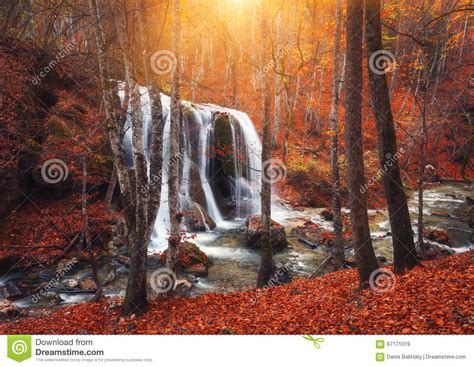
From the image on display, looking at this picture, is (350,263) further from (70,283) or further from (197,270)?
(70,283)

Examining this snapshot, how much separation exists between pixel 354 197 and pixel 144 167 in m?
4.38

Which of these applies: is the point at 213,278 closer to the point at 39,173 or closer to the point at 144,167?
the point at 144,167

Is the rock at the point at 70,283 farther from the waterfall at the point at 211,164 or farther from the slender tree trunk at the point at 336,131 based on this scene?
the slender tree trunk at the point at 336,131

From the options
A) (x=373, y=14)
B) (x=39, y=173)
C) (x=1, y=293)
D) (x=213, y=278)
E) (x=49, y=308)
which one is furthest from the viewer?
(x=39, y=173)

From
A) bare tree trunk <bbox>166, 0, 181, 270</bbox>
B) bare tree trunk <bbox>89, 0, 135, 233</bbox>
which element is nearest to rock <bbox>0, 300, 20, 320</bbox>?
bare tree trunk <bbox>166, 0, 181, 270</bbox>

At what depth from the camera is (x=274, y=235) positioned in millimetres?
13742

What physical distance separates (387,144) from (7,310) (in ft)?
33.5

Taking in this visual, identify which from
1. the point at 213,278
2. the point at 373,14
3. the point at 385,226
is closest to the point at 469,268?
the point at 373,14

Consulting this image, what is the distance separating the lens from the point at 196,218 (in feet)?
51.6

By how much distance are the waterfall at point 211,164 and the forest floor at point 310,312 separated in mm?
8643

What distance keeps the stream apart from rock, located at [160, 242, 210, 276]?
1.17 ft

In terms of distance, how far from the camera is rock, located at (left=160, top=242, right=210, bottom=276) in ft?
Result: 36.5

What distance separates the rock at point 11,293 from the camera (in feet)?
29.2

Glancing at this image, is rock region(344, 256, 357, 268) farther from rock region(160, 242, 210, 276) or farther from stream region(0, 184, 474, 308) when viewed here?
rock region(160, 242, 210, 276)
